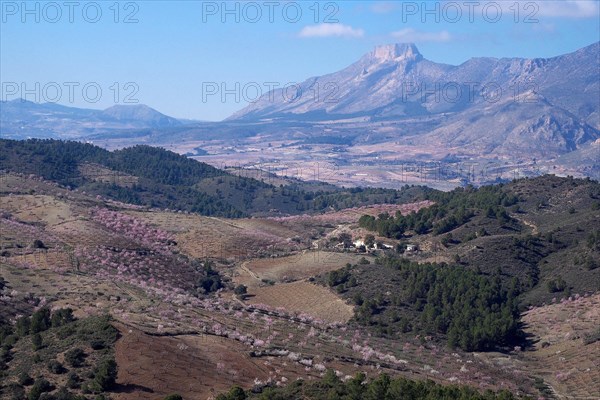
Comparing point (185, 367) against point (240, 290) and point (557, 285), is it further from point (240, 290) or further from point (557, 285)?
point (557, 285)

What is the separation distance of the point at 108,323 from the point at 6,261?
2517 cm

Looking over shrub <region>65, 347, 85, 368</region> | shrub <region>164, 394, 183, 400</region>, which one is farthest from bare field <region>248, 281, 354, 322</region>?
shrub <region>164, 394, 183, 400</region>

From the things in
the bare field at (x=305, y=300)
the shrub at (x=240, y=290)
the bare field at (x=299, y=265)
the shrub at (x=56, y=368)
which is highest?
the shrub at (x=56, y=368)

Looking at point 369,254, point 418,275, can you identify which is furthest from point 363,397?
point 369,254

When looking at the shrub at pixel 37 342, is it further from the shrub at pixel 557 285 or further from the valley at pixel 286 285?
the shrub at pixel 557 285

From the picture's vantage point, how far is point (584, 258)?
72062mm

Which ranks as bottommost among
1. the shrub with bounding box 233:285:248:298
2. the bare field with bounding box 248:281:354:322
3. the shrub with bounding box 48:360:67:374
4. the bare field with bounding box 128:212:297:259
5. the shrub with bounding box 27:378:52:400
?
the bare field with bounding box 248:281:354:322

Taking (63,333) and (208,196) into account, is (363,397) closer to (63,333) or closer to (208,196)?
(63,333)

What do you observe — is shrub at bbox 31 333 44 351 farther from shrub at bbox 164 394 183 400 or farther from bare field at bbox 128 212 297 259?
bare field at bbox 128 212 297 259

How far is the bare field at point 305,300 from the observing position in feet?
218

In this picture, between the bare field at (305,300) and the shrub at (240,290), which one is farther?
the shrub at (240,290)

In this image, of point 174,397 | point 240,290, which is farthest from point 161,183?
point 174,397

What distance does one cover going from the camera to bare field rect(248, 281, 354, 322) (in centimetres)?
6656

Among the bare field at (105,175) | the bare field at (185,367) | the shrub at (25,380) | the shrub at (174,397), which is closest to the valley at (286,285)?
the bare field at (185,367)
